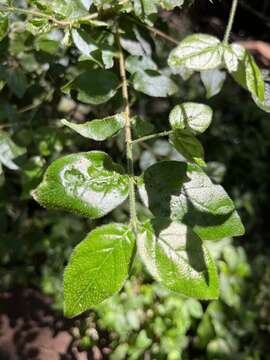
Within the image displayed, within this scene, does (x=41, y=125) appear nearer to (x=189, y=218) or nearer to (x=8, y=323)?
(x=189, y=218)

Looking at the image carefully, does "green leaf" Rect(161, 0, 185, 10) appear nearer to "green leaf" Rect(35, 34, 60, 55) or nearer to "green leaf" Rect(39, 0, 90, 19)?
"green leaf" Rect(39, 0, 90, 19)

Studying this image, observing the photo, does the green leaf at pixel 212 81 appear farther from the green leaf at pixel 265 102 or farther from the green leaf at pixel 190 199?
the green leaf at pixel 190 199

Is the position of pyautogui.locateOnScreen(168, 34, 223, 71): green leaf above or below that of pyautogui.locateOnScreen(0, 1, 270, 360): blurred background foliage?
above

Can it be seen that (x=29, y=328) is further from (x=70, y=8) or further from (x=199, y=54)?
(x=199, y=54)

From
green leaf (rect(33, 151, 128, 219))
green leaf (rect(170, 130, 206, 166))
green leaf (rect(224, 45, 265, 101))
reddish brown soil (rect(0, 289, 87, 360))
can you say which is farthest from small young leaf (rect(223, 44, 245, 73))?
reddish brown soil (rect(0, 289, 87, 360))

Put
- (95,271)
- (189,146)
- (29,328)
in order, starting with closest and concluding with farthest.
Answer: (95,271), (189,146), (29,328)

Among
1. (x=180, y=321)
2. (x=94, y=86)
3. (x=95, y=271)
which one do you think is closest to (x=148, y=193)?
(x=95, y=271)
